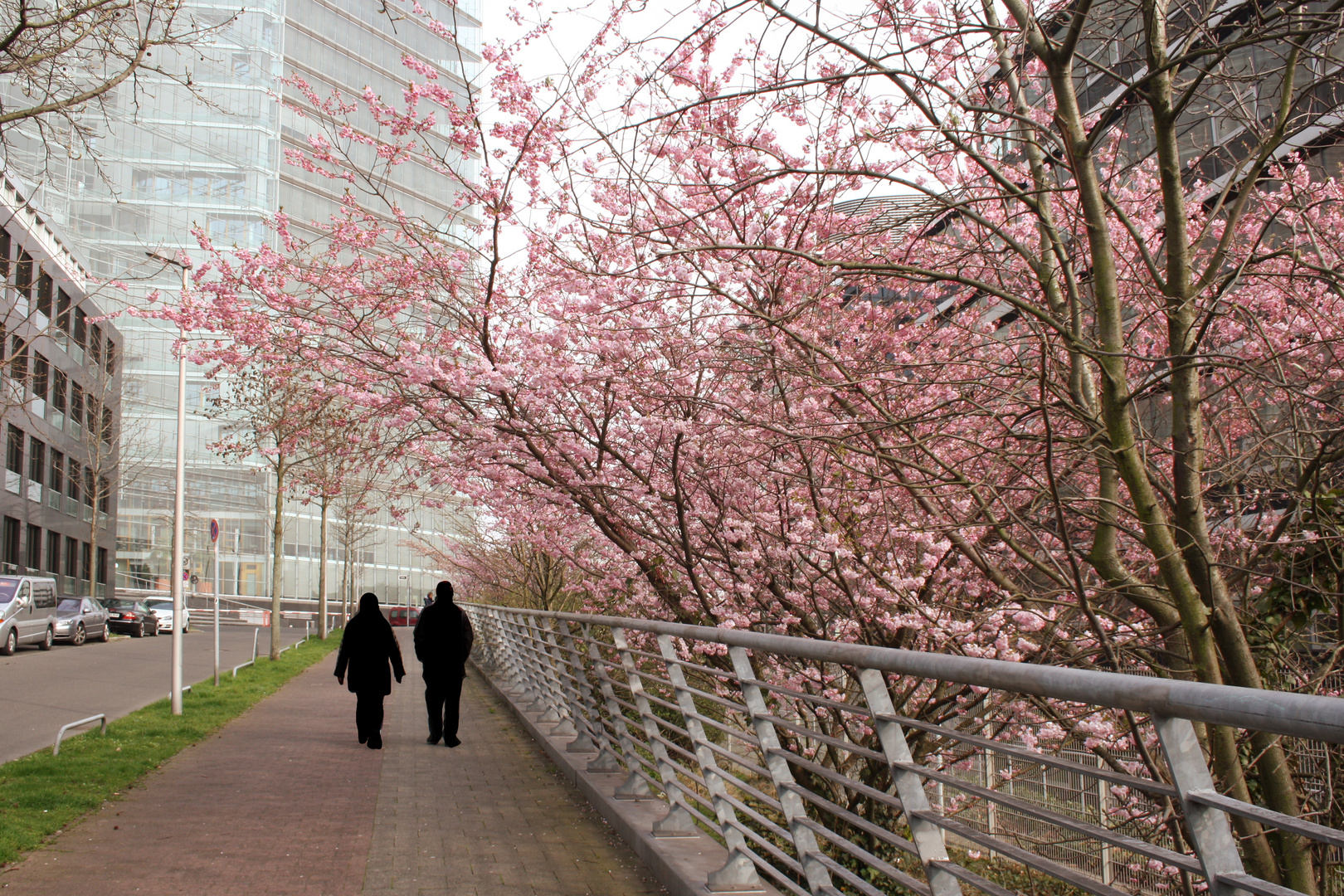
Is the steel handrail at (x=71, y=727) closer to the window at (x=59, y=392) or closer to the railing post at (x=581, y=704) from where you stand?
the railing post at (x=581, y=704)

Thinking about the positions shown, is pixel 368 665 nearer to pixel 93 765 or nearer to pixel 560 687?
pixel 560 687

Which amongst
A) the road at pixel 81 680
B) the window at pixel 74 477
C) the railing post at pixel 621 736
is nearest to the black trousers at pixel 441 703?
the railing post at pixel 621 736

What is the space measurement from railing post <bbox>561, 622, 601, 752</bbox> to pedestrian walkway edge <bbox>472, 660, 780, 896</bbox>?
15 cm

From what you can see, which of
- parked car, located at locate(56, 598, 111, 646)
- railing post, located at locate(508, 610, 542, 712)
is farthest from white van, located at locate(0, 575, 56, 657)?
railing post, located at locate(508, 610, 542, 712)

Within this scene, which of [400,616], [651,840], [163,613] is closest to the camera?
[651,840]

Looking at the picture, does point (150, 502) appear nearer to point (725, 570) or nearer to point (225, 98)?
point (225, 98)

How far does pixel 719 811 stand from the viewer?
530 cm

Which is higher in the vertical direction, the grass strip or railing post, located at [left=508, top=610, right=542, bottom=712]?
railing post, located at [left=508, top=610, right=542, bottom=712]

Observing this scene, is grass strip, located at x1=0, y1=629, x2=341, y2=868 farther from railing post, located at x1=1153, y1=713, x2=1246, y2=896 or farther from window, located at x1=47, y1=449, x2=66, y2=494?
window, located at x1=47, y1=449, x2=66, y2=494

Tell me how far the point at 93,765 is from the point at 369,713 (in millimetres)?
2732

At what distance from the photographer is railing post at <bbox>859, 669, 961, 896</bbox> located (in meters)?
3.17

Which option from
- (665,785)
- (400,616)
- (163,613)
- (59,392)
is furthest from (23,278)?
(665,785)

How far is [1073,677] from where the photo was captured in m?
2.39

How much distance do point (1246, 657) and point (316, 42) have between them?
76.1 metres
